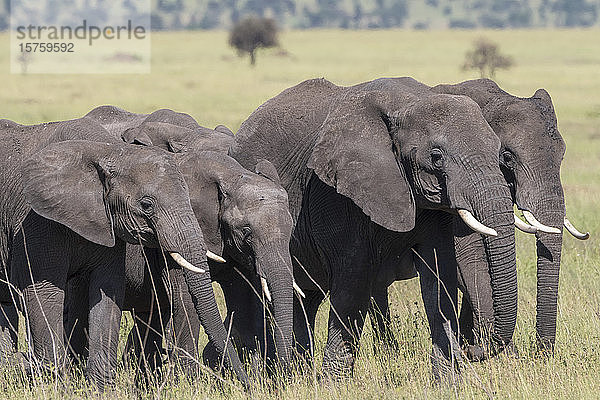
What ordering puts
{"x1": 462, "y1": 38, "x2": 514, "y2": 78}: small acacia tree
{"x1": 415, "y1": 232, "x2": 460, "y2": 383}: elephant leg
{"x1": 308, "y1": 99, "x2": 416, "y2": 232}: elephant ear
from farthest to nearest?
{"x1": 462, "y1": 38, "x2": 514, "y2": 78}: small acacia tree → {"x1": 415, "y1": 232, "x2": 460, "y2": 383}: elephant leg → {"x1": 308, "y1": 99, "x2": 416, "y2": 232}: elephant ear

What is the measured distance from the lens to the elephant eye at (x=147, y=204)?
6496 mm

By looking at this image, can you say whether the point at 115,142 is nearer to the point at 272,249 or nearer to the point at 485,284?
the point at 272,249

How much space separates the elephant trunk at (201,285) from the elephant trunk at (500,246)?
156 cm

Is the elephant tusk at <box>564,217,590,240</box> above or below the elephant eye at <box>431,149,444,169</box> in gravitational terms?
below

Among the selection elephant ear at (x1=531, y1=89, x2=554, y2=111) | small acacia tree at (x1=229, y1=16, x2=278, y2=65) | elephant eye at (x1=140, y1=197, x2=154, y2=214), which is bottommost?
small acacia tree at (x1=229, y1=16, x2=278, y2=65)

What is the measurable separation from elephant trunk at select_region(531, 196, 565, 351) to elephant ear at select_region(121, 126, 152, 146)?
10.5 ft

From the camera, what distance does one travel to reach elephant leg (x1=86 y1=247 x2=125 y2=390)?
7.02 m

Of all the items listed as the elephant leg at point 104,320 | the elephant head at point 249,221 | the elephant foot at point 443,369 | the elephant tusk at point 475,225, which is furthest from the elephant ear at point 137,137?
the elephant tusk at point 475,225

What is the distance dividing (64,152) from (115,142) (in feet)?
1.29

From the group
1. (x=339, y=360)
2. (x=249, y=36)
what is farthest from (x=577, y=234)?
(x=249, y=36)

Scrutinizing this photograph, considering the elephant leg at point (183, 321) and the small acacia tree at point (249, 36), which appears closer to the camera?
the elephant leg at point (183, 321)

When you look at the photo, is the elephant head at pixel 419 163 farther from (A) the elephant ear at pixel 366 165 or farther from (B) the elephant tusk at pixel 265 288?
(B) the elephant tusk at pixel 265 288

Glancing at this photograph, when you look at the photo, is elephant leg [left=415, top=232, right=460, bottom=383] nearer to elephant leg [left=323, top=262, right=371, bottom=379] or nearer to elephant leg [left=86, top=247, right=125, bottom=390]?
elephant leg [left=323, top=262, right=371, bottom=379]

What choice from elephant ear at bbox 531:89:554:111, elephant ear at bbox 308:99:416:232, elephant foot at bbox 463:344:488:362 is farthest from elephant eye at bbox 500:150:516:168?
elephant foot at bbox 463:344:488:362
